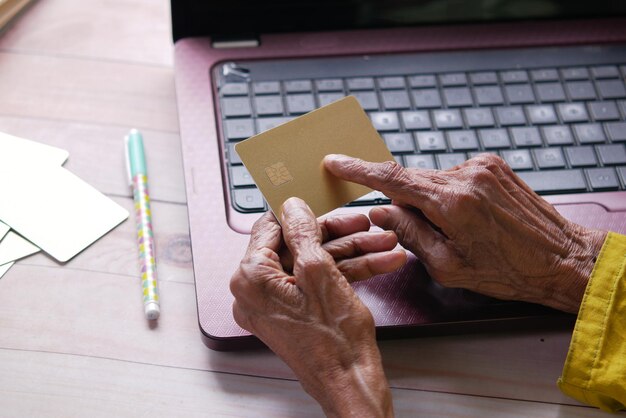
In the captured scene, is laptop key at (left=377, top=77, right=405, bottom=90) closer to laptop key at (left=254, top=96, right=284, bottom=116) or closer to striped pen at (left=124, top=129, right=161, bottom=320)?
laptop key at (left=254, top=96, right=284, bottom=116)

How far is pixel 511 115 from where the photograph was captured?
969 mm

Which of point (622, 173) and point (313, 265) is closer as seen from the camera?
point (313, 265)

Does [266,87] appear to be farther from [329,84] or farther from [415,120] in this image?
[415,120]

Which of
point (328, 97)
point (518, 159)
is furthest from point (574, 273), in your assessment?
point (328, 97)

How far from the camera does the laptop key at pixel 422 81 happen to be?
3.26 feet

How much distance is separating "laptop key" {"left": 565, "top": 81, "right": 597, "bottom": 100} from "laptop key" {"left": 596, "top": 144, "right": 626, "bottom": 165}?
9 cm

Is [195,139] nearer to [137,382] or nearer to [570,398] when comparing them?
[137,382]

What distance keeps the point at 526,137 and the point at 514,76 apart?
12 centimetres

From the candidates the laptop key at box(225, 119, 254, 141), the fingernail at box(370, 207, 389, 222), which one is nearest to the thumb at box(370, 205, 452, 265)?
the fingernail at box(370, 207, 389, 222)

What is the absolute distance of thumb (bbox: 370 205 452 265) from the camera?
30.4 inches

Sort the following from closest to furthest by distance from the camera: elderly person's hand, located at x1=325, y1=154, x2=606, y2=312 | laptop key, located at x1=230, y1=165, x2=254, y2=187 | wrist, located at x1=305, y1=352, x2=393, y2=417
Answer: wrist, located at x1=305, y1=352, x2=393, y2=417, elderly person's hand, located at x1=325, y1=154, x2=606, y2=312, laptop key, located at x1=230, y1=165, x2=254, y2=187

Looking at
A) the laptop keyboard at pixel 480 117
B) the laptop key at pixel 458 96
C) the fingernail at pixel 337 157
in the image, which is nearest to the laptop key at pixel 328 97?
the laptop keyboard at pixel 480 117

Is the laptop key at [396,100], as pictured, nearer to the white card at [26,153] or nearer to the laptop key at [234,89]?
the laptop key at [234,89]

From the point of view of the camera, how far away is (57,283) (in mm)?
812
